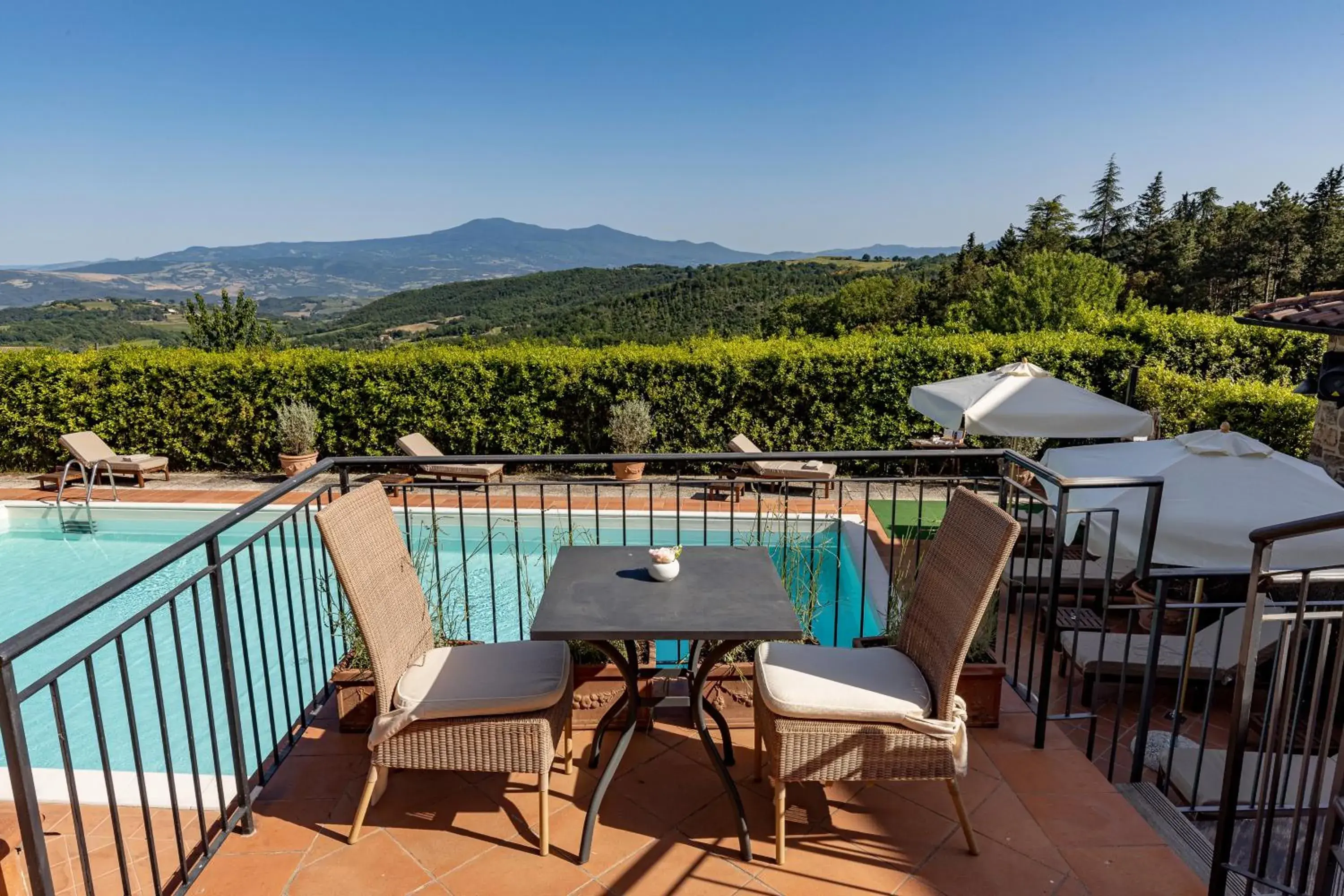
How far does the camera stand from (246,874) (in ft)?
7.61

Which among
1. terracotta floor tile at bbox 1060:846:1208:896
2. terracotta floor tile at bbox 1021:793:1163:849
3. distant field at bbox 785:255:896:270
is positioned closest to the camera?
terracotta floor tile at bbox 1060:846:1208:896

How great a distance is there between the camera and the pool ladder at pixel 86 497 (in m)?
8.15

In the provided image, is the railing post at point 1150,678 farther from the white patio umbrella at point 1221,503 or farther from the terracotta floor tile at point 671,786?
the terracotta floor tile at point 671,786

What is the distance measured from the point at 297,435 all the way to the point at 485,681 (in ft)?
27.4

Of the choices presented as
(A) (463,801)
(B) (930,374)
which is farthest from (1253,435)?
(A) (463,801)

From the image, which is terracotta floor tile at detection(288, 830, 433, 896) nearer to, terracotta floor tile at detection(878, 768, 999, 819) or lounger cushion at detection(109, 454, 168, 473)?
terracotta floor tile at detection(878, 768, 999, 819)

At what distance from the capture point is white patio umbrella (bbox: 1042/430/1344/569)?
3795 mm

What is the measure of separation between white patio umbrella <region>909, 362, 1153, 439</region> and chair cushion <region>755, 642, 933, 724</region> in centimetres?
434

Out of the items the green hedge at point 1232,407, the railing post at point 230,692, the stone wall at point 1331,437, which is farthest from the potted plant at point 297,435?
the stone wall at point 1331,437

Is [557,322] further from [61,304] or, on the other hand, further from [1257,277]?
[61,304]

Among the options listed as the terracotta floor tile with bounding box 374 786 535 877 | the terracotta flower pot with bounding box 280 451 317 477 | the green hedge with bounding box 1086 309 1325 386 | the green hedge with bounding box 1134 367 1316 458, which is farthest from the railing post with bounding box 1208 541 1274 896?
the terracotta flower pot with bounding box 280 451 317 477

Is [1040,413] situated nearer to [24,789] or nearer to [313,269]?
[24,789]

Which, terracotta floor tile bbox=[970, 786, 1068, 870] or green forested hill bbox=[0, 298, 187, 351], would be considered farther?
green forested hill bbox=[0, 298, 187, 351]

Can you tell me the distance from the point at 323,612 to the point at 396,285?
138 metres
